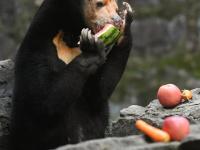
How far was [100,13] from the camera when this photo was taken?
18.7ft

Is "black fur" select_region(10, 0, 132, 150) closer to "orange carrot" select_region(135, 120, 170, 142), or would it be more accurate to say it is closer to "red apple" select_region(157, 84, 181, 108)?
"red apple" select_region(157, 84, 181, 108)

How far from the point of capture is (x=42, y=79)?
5.61 meters

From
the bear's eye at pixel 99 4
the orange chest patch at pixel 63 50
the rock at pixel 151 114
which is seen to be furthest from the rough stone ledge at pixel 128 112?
the bear's eye at pixel 99 4

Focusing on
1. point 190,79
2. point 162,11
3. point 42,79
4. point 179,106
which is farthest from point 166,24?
point 42,79

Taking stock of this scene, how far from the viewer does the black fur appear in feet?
18.2

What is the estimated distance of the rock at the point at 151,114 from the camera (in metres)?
6.26

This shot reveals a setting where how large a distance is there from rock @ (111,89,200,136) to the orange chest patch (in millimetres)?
796


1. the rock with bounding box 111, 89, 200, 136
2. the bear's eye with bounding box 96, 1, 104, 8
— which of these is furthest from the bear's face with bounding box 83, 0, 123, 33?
the rock with bounding box 111, 89, 200, 136

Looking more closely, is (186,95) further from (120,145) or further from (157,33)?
(157,33)

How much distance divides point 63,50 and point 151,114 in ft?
3.28

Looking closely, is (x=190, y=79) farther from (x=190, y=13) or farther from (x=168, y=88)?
(x=168, y=88)

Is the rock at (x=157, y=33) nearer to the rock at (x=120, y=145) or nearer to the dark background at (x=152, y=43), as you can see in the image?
the dark background at (x=152, y=43)

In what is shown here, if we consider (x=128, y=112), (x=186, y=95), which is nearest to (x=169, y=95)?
(x=186, y=95)

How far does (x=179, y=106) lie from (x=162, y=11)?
28.6ft
